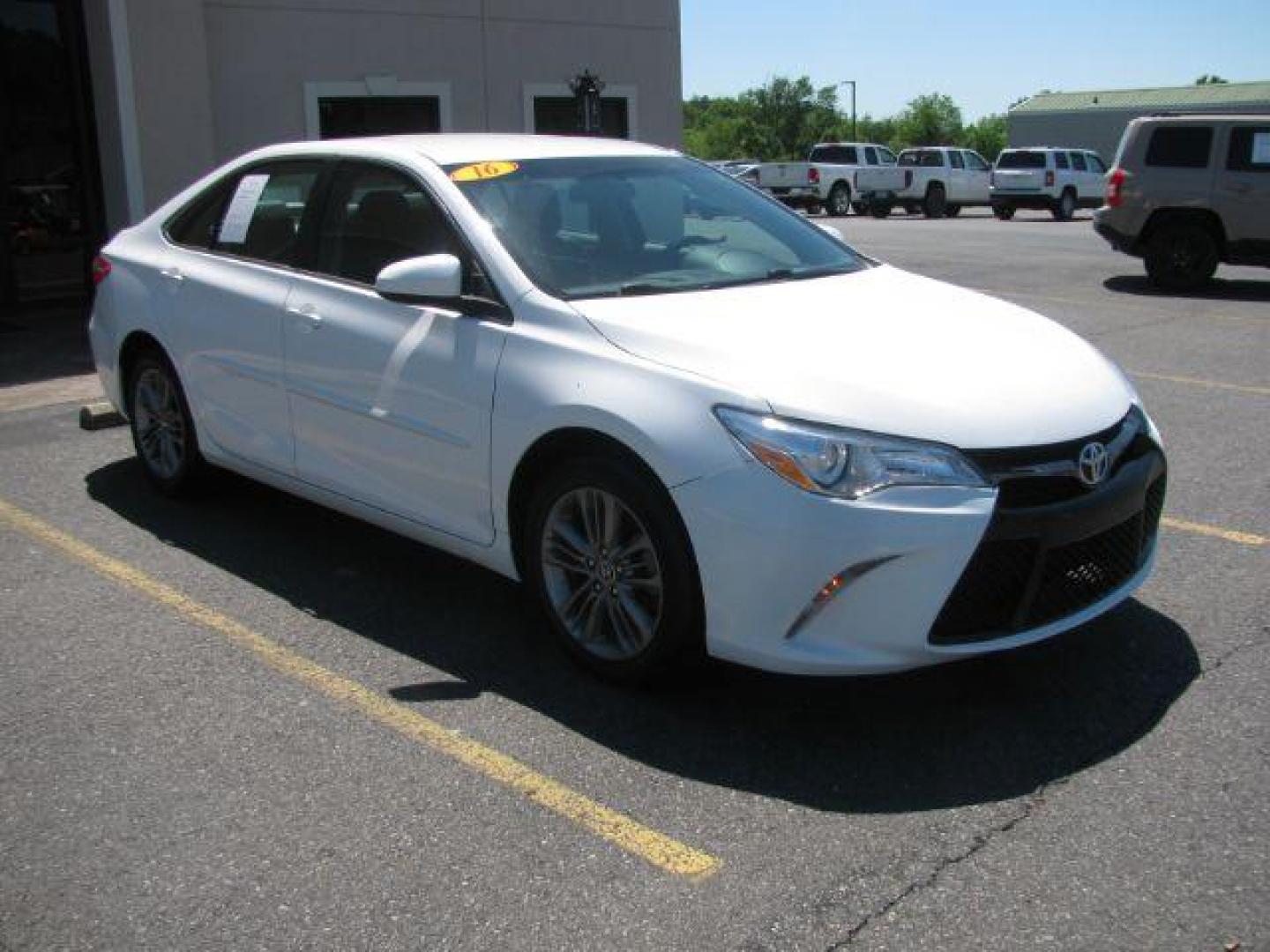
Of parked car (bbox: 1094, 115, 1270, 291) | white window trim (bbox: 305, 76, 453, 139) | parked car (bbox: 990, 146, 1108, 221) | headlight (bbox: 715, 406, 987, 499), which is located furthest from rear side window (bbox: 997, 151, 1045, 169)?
headlight (bbox: 715, 406, 987, 499)

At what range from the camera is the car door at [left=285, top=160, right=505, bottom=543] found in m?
4.33

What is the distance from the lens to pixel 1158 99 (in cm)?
6100

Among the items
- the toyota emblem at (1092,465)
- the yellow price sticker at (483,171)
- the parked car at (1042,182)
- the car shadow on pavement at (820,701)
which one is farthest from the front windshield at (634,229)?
the parked car at (1042,182)

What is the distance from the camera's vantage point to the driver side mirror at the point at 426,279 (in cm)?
425

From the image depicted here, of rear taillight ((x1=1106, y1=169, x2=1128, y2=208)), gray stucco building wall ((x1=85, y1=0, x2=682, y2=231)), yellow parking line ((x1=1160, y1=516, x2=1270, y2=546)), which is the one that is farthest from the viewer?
rear taillight ((x1=1106, y1=169, x2=1128, y2=208))

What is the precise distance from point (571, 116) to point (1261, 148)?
7.51 m

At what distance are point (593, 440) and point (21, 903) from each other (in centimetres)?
191

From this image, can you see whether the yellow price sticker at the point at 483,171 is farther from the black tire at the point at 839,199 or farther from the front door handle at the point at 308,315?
the black tire at the point at 839,199

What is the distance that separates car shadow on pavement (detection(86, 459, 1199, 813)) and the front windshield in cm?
124

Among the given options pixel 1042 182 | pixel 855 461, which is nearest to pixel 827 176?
pixel 1042 182

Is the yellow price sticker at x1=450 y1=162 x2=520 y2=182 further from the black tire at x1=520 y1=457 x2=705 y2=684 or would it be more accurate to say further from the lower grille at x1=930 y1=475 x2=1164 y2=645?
the lower grille at x1=930 y1=475 x2=1164 y2=645

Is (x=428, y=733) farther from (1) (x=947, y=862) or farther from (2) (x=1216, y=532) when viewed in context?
(2) (x=1216, y=532)

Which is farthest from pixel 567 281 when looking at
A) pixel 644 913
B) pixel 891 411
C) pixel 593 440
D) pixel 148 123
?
pixel 148 123

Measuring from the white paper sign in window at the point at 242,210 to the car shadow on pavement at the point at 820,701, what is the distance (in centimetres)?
147
